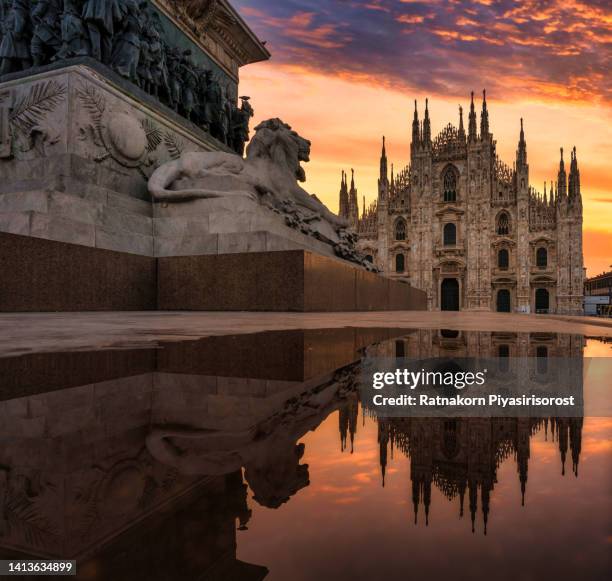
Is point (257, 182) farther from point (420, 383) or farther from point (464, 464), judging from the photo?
point (464, 464)

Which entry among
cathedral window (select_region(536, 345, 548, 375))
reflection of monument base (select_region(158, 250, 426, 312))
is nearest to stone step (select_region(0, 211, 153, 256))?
reflection of monument base (select_region(158, 250, 426, 312))

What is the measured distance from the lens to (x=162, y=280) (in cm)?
502

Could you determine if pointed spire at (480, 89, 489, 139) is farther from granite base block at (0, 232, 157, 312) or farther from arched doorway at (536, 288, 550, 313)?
granite base block at (0, 232, 157, 312)

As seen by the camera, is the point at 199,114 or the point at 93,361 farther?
the point at 199,114

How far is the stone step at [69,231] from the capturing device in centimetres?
438

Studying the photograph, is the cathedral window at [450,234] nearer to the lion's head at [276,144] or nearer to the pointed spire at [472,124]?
the pointed spire at [472,124]

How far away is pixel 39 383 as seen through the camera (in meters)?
0.97

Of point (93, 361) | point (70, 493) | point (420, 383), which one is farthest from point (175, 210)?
point (70, 493)

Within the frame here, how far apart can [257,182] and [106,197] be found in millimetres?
1748

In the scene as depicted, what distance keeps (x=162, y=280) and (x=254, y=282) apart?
1081mm

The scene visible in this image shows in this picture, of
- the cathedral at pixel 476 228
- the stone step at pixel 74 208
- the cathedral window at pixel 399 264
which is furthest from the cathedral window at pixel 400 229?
the stone step at pixel 74 208

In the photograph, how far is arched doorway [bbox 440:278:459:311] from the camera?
1373 inches

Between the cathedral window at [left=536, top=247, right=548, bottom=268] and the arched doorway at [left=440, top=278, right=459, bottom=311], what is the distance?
543 cm

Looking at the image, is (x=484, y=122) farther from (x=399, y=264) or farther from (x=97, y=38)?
(x=97, y=38)
